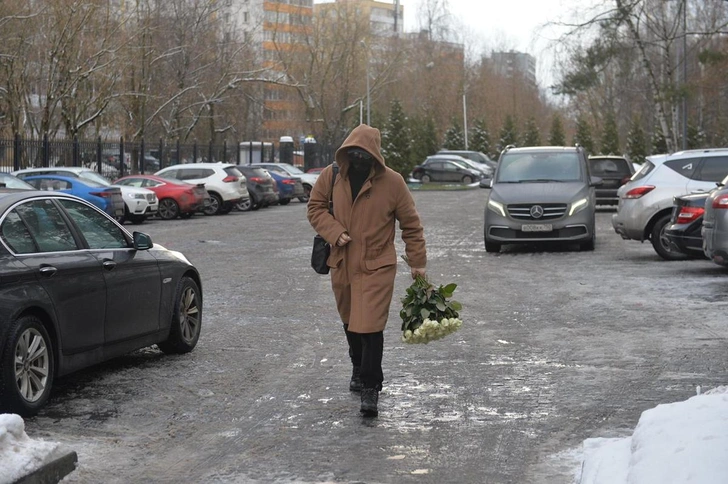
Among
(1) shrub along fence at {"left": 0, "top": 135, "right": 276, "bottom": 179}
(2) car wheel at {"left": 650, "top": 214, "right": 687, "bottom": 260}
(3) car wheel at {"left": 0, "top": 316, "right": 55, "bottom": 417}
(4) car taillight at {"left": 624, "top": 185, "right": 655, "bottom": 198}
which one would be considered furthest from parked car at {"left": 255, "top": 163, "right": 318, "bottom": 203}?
(3) car wheel at {"left": 0, "top": 316, "right": 55, "bottom": 417}

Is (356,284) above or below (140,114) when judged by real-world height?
below

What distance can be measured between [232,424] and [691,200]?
1038 centimetres

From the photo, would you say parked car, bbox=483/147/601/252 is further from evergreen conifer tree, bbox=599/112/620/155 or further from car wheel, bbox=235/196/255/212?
evergreen conifer tree, bbox=599/112/620/155

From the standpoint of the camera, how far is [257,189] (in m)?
39.4

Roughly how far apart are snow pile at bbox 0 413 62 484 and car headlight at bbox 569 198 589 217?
14783mm

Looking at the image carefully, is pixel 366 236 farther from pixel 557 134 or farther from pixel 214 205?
pixel 557 134

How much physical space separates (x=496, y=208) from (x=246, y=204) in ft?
66.6

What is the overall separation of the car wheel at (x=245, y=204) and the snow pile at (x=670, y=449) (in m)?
33.2

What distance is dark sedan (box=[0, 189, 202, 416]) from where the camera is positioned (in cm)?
696

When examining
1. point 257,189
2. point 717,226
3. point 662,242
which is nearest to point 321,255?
point 717,226

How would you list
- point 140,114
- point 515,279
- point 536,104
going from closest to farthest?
point 515,279 < point 140,114 < point 536,104

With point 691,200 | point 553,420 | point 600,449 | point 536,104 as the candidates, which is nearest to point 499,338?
point 553,420

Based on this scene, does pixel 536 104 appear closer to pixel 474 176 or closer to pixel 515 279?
pixel 474 176

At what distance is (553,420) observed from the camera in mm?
7062
